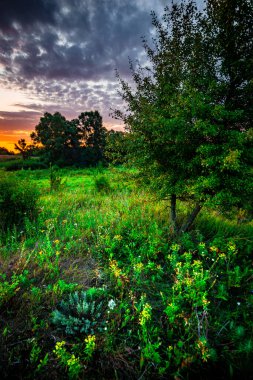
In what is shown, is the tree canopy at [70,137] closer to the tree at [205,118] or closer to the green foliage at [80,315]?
the tree at [205,118]

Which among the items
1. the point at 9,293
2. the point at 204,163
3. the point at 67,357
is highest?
the point at 204,163

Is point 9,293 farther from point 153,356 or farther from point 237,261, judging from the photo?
point 237,261

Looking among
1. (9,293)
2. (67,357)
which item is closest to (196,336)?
(67,357)

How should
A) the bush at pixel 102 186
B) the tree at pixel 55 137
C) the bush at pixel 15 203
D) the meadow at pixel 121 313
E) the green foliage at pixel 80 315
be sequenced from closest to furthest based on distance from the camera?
1. the meadow at pixel 121 313
2. the green foliage at pixel 80 315
3. the bush at pixel 15 203
4. the bush at pixel 102 186
5. the tree at pixel 55 137

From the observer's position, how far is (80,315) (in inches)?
111

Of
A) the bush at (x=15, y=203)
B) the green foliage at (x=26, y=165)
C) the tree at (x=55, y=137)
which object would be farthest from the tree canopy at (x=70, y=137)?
the bush at (x=15, y=203)

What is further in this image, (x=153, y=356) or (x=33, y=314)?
(x=33, y=314)

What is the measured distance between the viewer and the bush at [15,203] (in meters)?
5.47

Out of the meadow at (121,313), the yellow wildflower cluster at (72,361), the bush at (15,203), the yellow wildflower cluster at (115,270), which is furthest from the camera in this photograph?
the bush at (15,203)

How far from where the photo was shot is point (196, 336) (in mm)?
2693

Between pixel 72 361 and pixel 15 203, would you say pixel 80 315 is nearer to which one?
pixel 72 361

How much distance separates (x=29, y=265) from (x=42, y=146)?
135ft

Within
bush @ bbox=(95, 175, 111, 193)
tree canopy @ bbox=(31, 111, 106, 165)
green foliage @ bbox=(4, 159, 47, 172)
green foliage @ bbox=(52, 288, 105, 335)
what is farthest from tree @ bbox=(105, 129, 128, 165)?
tree canopy @ bbox=(31, 111, 106, 165)

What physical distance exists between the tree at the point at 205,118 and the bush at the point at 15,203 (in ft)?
10.3
